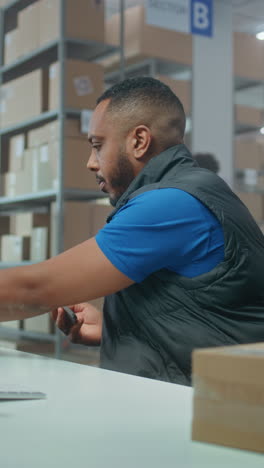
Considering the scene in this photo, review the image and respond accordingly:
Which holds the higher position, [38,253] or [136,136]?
[136,136]

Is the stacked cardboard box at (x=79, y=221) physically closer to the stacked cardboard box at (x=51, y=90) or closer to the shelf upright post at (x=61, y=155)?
the shelf upright post at (x=61, y=155)

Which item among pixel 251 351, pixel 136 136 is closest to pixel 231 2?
pixel 136 136

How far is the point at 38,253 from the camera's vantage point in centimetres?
391

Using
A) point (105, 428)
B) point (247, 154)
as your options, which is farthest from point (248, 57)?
point (105, 428)

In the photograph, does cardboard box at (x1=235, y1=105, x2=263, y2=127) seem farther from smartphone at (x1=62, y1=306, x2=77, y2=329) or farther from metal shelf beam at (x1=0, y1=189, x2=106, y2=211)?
smartphone at (x1=62, y1=306, x2=77, y2=329)

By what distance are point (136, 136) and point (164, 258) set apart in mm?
374

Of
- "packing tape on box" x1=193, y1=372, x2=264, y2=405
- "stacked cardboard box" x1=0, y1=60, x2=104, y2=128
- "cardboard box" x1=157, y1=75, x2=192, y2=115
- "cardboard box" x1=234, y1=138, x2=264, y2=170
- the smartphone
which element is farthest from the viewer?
"cardboard box" x1=234, y1=138, x2=264, y2=170

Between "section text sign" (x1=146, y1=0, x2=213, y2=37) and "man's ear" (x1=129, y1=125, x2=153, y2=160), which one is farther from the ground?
"section text sign" (x1=146, y1=0, x2=213, y2=37)

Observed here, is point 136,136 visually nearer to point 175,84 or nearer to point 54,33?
point 54,33

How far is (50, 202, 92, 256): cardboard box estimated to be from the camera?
3.70 meters

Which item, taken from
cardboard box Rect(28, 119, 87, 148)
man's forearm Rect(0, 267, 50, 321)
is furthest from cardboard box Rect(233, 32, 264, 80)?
man's forearm Rect(0, 267, 50, 321)

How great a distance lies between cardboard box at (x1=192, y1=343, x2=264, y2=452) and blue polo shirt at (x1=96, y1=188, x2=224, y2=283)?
1.76ft

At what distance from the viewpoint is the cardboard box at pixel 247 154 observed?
5566 mm

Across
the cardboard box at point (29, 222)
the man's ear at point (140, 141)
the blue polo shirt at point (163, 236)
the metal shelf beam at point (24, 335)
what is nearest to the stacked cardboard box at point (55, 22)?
the cardboard box at point (29, 222)
